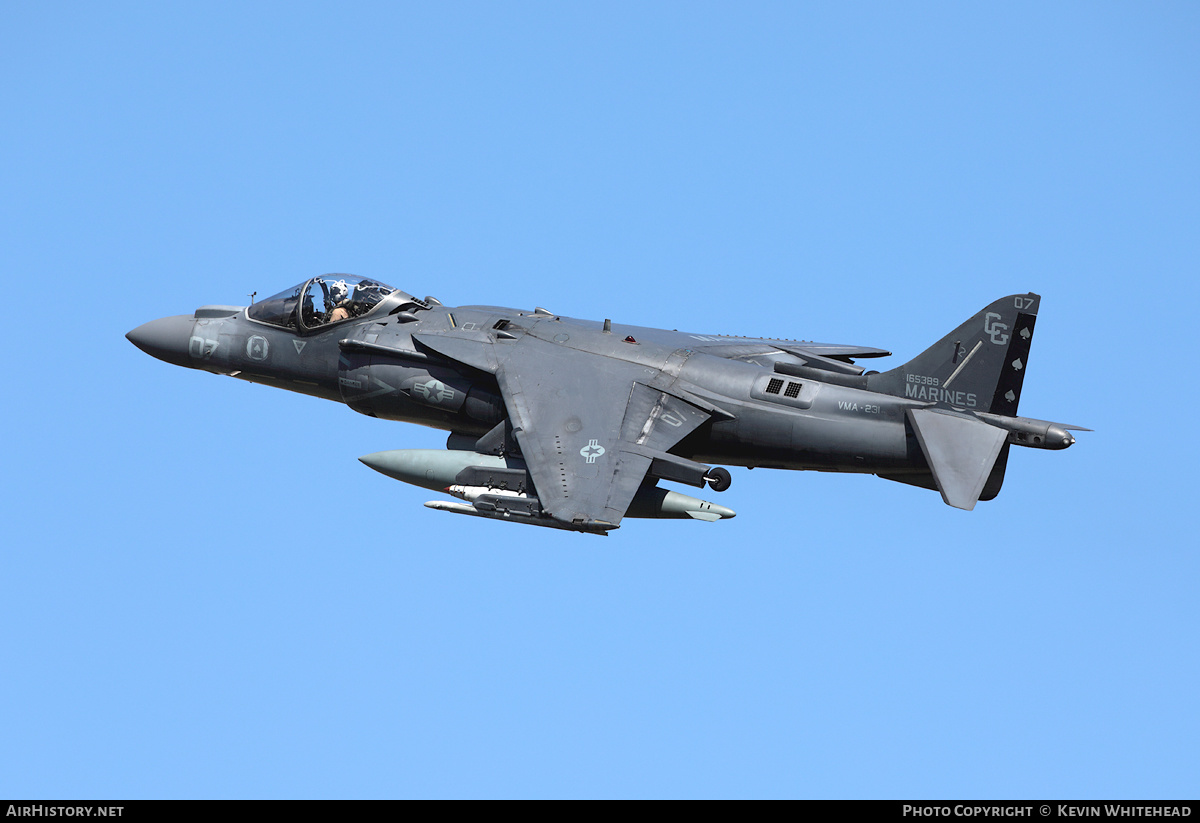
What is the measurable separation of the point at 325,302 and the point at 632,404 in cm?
700

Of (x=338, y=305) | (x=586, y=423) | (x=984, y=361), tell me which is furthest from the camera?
(x=338, y=305)

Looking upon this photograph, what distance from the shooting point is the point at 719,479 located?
24234 millimetres

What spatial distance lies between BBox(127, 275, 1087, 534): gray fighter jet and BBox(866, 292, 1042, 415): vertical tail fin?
0.07 ft

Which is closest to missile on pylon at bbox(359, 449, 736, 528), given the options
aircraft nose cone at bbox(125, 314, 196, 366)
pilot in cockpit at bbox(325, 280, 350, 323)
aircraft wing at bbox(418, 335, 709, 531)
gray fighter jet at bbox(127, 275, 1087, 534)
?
gray fighter jet at bbox(127, 275, 1087, 534)

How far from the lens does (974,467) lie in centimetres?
2397

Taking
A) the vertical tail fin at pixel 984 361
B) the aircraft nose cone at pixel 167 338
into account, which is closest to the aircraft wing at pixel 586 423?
the vertical tail fin at pixel 984 361

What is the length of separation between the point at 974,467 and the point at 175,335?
A: 1576 cm

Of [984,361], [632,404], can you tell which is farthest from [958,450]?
[632,404]

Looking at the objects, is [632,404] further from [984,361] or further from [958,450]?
[984,361]

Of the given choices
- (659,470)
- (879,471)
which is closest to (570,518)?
(659,470)

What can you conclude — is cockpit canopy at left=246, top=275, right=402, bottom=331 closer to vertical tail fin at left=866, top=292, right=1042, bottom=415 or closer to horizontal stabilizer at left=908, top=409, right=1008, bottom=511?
vertical tail fin at left=866, top=292, right=1042, bottom=415

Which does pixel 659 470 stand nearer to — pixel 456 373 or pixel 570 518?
pixel 570 518

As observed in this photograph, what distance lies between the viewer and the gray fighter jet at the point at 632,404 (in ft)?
79.8
